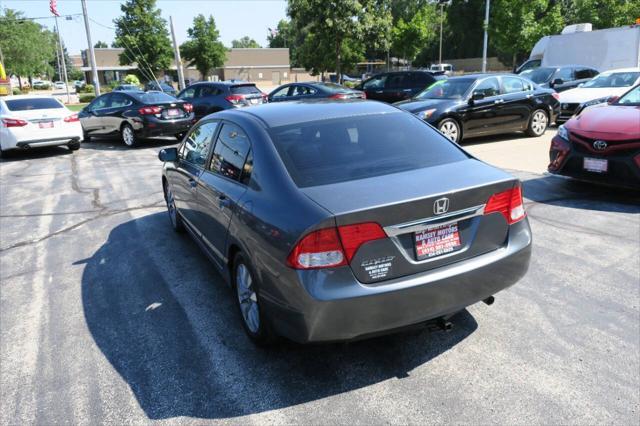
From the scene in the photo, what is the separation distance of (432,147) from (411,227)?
105cm

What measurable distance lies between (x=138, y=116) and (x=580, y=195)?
1087cm

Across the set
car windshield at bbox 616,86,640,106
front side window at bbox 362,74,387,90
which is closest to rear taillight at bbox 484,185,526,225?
car windshield at bbox 616,86,640,106

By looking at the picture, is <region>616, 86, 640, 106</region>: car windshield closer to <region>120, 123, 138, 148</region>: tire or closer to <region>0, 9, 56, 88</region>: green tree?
<region>120, 123, 138, 148</region>: tire

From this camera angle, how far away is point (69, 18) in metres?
30.6

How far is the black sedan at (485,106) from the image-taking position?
10.8 metres

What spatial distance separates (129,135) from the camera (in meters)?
13.6

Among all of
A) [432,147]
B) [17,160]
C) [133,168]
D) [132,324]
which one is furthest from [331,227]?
[17,160]

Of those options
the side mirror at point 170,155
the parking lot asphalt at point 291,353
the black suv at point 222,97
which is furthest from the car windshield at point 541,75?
the side mirror at point 170,155

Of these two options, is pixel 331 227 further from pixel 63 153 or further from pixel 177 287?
pixel 63 153

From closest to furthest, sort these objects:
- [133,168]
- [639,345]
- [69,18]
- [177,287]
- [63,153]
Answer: [639,345] → [177,287] → [133,168] → [63,153] → [69,18]

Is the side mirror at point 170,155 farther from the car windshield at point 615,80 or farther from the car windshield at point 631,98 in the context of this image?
the car windshield at point 615,80

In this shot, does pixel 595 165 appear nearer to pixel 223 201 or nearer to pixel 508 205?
pixel 508 205

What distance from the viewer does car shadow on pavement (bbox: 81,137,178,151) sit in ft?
45.2

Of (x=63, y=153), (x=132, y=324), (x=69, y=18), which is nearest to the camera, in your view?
(x=132, y=324)
